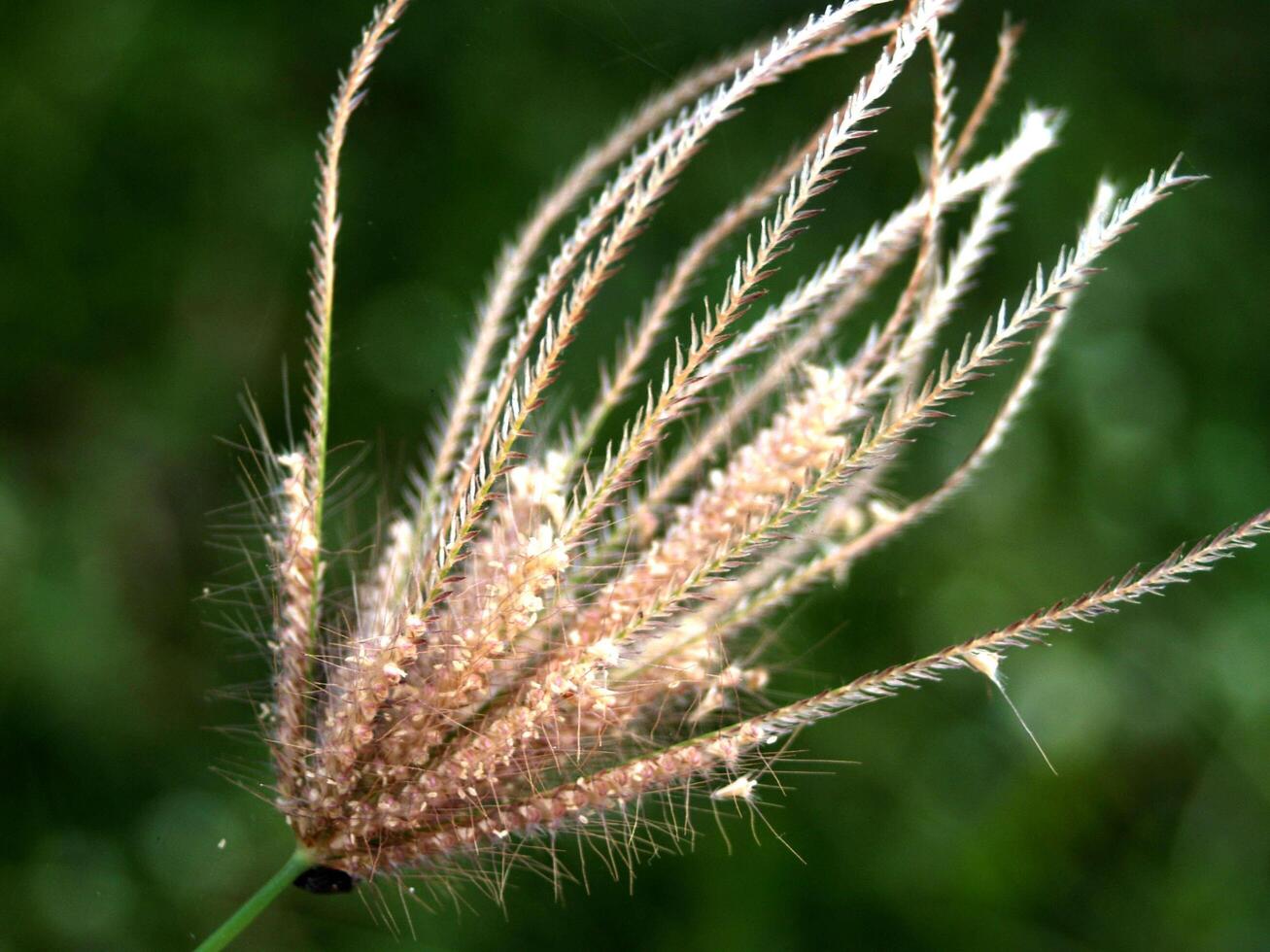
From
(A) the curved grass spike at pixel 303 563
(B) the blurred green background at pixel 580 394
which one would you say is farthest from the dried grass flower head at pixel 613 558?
(B) the blurred green background at pixel 580 394

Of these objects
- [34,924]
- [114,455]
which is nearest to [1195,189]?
[114,455]

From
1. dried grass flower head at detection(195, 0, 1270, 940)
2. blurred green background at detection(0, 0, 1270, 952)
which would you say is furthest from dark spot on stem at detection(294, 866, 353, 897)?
blurred green background at detection(0, 0, 1270, 952)

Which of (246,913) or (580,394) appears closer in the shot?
(246,913)

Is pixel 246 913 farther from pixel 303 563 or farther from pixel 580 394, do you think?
pixel 580 394

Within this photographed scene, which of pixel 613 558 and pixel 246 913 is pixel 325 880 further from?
pixel 613 558

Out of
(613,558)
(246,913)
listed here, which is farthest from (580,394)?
(246,913)

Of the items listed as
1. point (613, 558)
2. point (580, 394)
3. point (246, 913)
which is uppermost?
point (580, 394)

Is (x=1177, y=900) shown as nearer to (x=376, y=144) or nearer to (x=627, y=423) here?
(x=627, y=423)

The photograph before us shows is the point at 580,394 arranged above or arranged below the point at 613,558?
above
